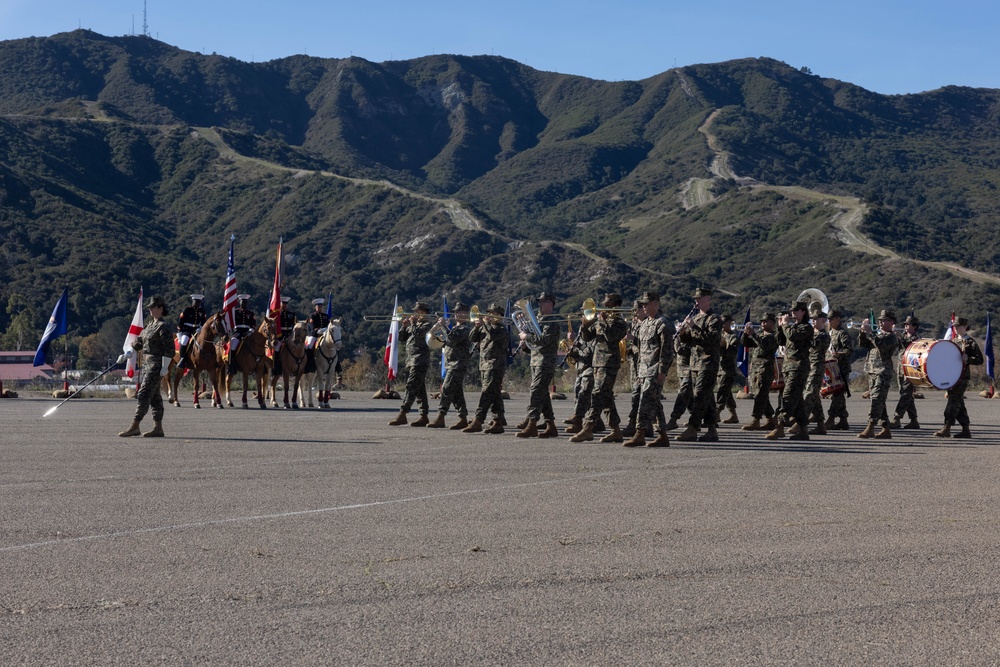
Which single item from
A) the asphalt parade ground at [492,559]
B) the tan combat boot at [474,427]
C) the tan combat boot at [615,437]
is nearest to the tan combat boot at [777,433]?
the tan combat boot at [615,437]

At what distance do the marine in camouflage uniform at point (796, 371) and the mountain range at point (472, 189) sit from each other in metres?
39.3

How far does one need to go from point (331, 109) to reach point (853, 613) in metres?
179

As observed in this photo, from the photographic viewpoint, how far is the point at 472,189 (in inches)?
6004

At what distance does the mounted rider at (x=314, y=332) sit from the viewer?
81.1 feet

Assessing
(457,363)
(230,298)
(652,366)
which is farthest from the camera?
(230,298)

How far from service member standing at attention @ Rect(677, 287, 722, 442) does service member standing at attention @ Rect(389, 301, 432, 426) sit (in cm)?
444

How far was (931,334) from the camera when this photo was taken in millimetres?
53406

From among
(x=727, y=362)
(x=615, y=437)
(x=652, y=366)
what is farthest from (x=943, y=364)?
(x=615, y=437)

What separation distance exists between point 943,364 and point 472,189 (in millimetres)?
137109

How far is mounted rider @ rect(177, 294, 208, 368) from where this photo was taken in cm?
2373

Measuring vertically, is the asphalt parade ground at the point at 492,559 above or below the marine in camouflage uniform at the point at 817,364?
below

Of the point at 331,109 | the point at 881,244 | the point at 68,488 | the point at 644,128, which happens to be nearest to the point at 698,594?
the point at 68,488

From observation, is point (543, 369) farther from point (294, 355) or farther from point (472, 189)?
point (472, 189)

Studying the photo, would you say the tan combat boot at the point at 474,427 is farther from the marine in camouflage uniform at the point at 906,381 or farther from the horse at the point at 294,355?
the horse at the point at 294,355
